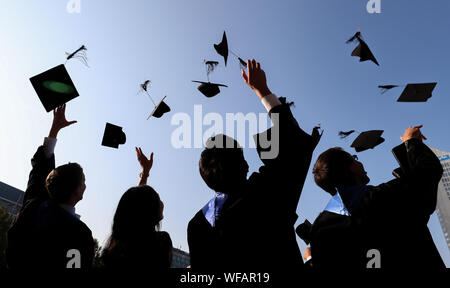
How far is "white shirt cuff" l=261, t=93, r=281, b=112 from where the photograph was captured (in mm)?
1607

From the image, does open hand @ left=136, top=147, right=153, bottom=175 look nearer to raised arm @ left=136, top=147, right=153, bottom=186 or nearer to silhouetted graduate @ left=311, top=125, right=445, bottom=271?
raised arm @ left=136, top=147, right=153, bottom=186

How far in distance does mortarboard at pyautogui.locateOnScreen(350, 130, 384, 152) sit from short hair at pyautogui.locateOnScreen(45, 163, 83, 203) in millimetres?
3545

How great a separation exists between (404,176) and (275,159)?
2.25ft

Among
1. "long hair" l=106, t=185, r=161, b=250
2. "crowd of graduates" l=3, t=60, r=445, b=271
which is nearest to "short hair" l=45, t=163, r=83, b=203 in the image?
"crowd of graduates" l=3, t=60, r=445, b=271

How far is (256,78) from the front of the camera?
180 centimetres

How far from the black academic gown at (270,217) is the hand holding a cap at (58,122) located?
1828mm

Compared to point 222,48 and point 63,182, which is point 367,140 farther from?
point 63,182

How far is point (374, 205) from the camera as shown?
1.49 meters

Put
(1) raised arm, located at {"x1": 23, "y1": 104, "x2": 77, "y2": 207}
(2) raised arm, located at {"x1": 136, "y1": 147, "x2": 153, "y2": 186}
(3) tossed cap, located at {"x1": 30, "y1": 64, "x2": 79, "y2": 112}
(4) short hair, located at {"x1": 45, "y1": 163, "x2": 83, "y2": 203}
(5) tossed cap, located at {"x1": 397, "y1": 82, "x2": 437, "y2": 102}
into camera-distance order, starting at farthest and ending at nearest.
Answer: (5) tossed cap, located at {"x1": 397, "y1": 82, "x2": 437, "y2": 102}
(3) tossed cap, located at {"x1": 30, "y1": 64, "x2": 79, "y2": 112}
(2) raised arm, located at {"x1": 136, "y1": 147, "x2": 153, "y2": 186}
(1) raised arm, located at {"x1": 23, "y1": 104, "x2": 77, "y2": 207}
(4) short hair, located at {"x1": 45, "y1": 163, "x2": 83, "y2": 203}

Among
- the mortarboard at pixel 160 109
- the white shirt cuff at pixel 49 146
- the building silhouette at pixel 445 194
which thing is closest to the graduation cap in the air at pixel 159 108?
Answer: the mortarboard at pixel 160 109

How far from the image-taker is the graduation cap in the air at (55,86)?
3.28 m

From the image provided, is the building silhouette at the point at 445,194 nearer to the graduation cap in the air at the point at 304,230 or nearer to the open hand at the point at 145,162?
the graduation cap in the air at the point at 304,230

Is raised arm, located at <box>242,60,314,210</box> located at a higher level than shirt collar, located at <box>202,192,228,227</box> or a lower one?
higher
